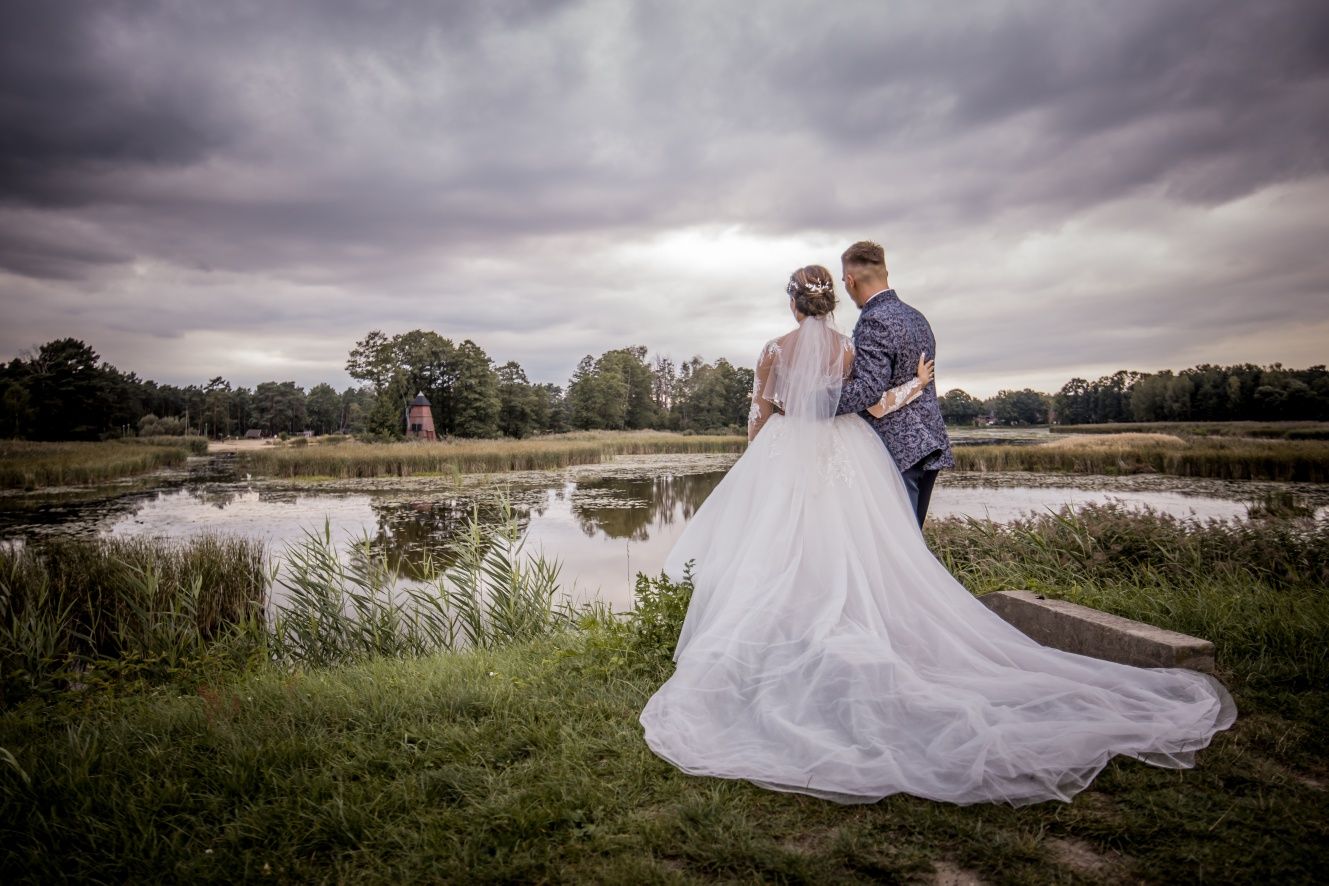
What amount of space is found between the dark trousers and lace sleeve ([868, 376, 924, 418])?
43 centimetres

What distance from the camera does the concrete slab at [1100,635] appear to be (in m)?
2.87

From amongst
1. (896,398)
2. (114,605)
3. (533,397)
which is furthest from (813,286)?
(533,397)

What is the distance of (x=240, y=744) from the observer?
2600mm

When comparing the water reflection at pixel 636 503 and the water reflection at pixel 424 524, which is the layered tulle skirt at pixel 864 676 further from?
the water reflection at pixel 636 503

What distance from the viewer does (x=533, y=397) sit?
56.8 m

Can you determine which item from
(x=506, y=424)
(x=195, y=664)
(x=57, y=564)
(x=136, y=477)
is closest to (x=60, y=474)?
(x=136, y=477)

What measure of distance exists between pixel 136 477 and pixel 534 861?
3065 cm

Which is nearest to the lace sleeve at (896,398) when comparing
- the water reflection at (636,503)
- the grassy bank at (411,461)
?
the water reflection at (636,503)

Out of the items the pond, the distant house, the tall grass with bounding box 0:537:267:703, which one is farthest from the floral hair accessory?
the distant house

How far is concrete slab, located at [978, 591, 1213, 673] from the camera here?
9.43ft

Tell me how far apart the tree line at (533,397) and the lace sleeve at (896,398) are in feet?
124

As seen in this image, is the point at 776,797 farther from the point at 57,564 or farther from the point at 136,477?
the point at 136,477

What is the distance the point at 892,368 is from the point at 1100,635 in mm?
1817

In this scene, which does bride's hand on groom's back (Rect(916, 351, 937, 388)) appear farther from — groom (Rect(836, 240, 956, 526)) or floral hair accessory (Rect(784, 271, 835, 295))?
floral hair accessory (Rect(784, 271, 835, 295))
